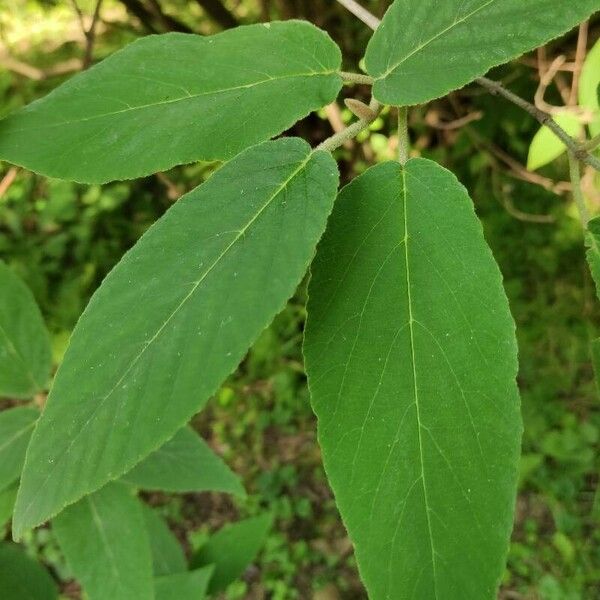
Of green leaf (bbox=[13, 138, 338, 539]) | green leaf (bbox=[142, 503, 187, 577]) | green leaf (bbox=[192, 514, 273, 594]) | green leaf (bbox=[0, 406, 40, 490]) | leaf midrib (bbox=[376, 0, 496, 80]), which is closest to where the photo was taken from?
green leaf (bbox=[13, 138, 338, 539])

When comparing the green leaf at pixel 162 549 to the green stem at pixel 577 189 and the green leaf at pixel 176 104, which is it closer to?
the green leaf at pixel 176 104

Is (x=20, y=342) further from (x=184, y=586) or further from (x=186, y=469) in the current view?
(x=184, y=586)

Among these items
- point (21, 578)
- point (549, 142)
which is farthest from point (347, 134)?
point (21, 578)

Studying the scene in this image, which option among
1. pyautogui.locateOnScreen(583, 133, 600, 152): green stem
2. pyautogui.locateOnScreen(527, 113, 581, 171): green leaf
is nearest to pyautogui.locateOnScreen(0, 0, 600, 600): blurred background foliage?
pyautogui.locateOnScreen(527, 113, 581, 171): green leaf

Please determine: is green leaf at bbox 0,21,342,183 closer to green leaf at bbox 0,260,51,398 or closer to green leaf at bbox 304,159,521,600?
green leaf at bbox 304,159,521,600

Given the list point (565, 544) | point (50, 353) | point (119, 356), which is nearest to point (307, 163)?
point (119, 356)

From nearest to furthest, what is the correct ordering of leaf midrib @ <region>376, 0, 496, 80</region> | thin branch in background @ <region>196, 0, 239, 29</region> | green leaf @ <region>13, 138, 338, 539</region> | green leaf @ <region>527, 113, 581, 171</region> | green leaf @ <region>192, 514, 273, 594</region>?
green leaf @ <region>13, 138, 338, 539</region> → leaf midrib @ <region>376, 0, 496, 80</region> → green leaf @ <region>527, 113, 581, 171</region> → green leaf @ <region>192, 514, 273, 594</region> → thin branch in background @ <region>196, 0, 239, 29</region>

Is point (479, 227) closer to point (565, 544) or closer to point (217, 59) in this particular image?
point (217, 59)
